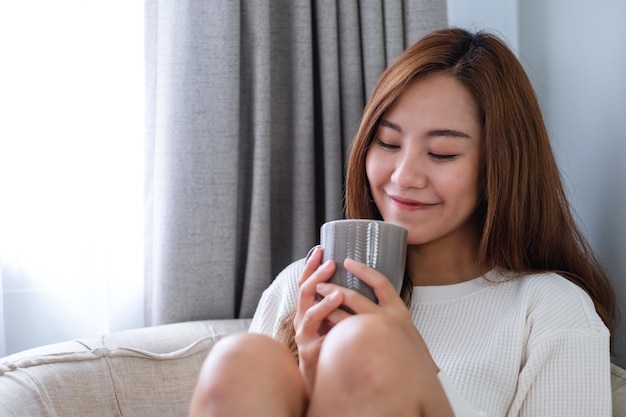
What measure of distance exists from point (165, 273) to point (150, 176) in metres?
0.23

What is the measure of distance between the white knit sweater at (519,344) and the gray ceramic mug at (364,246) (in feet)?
0.62

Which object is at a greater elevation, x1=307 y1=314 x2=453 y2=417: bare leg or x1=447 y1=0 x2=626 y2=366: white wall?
x1=447 y1=0 x2=626 y2=366: white wall

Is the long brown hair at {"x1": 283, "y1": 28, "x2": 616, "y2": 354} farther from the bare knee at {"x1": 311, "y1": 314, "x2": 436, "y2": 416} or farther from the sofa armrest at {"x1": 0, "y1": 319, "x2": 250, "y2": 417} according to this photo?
the bare knee at {"x1": 311, "y1": 314, "x2": 436, "y2": 416}

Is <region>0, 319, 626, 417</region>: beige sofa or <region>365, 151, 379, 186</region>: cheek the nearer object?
<region>0, 319, 626, 417</region>: beige sofa

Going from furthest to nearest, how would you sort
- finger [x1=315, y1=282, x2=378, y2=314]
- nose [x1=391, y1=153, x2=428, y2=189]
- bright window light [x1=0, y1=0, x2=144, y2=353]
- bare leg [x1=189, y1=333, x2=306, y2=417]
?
bright window light [x1=0, y1=0, x2=144, y2=353] < nose [x1=391, y1=153, x2=428, y2=189] < finger [x1=315, y1=282, x2=378, y2=314] < bare leg [x1=189, y1=333, x2=306, y2=417]

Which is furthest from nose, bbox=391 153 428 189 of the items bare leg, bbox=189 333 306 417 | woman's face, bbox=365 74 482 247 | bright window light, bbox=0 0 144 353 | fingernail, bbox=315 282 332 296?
bright window light, bbox=0 0 144 353

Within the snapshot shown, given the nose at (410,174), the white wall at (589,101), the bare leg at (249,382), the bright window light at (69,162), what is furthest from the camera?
the bright window light at (69,162)

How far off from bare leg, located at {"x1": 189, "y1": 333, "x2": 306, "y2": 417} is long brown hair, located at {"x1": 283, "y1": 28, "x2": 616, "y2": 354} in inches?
17.5

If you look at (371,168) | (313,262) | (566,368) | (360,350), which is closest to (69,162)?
(371,168)

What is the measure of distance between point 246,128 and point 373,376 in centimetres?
103

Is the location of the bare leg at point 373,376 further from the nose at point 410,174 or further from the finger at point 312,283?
the nose at point 410,174

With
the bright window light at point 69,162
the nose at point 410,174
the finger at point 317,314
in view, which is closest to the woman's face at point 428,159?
the nose at point 410,174

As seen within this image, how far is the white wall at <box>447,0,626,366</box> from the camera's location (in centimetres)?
160

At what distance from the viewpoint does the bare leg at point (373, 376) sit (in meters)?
1.02
